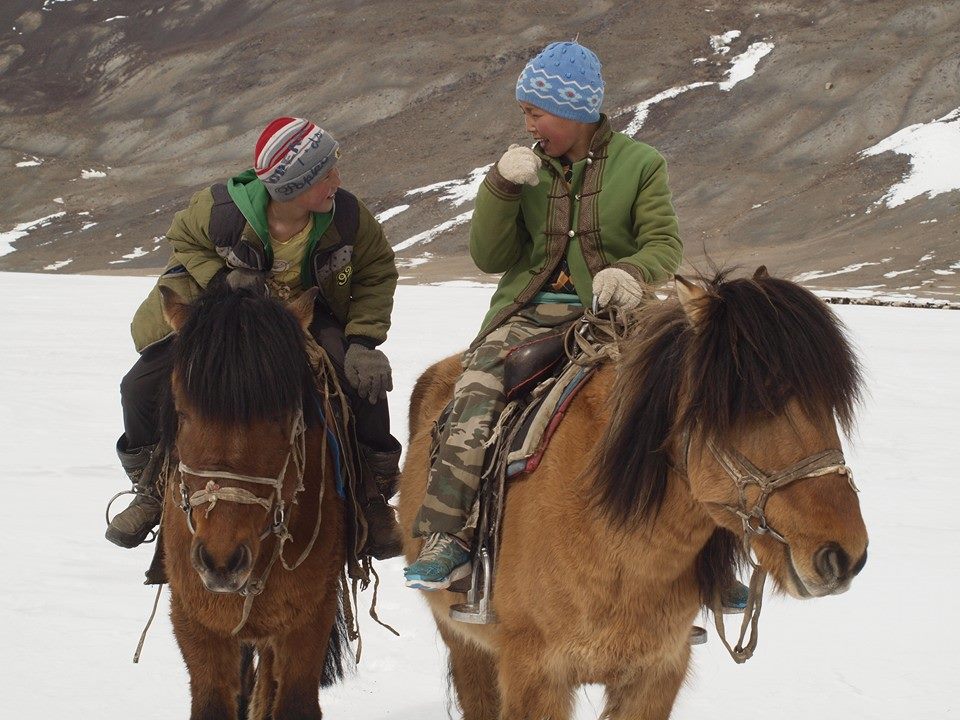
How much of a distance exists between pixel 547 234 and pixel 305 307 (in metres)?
0.97

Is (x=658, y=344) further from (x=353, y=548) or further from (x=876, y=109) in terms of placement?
(x=876, y=109)

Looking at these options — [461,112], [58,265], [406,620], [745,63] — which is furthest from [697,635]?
[461,112]

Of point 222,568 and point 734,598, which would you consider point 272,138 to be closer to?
point 222,568

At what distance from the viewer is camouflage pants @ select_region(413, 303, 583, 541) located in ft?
12.5

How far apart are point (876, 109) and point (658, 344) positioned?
6309cm

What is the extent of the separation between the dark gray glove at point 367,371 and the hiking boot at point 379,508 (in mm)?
339

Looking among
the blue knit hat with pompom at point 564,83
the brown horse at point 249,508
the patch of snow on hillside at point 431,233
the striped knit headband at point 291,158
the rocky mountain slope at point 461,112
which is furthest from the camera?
the patch of snow on hillside at point 431,233

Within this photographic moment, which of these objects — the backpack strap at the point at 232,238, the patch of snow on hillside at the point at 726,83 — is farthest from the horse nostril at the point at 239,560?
the patch of snow on hillside at the point at 726,83

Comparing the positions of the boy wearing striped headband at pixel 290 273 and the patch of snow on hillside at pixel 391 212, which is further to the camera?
the patch of snow on hillside at pixel 391 212

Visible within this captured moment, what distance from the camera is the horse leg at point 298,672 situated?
3.89 m

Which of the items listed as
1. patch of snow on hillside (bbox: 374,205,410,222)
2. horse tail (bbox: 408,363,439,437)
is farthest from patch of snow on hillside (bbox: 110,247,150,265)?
horse tail (bbox: 408,363,439,437)

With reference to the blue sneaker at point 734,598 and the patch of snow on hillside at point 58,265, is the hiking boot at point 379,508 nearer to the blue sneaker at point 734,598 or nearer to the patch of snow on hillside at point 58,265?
the blue sneaker at point 734,598

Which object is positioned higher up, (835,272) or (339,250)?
(339,250)

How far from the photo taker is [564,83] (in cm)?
398
